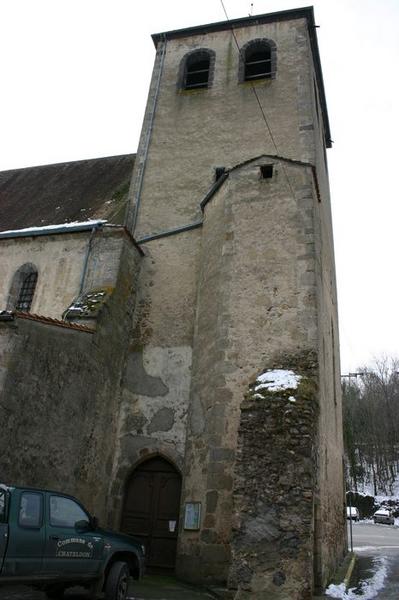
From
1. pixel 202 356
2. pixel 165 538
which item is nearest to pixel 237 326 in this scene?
pixel 202 356

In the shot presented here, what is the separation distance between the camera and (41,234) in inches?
540

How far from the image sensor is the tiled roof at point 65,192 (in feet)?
52.7

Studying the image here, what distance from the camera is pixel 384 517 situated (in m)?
35.1

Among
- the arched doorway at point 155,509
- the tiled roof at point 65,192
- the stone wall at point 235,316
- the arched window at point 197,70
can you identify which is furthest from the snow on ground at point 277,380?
the arched window at point 197,70

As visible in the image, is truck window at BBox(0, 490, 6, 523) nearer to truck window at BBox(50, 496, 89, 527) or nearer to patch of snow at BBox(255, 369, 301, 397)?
truck window at BBox(50, 496, 89, 527)

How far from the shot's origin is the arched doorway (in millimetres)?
10203

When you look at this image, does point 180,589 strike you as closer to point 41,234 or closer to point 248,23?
point 41,234

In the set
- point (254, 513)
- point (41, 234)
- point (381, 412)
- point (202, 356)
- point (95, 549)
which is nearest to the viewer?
point (95, 549)

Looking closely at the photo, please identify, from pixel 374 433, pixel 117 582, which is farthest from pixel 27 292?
pixel 374 433

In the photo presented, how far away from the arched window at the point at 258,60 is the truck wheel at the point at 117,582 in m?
14.9

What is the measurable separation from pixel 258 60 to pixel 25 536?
16.7m

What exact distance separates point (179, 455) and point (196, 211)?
268 inches

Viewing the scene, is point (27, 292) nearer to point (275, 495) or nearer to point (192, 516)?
point (192, 516)

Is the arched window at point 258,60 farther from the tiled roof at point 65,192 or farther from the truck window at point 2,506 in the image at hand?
the truck window at point 2,506
